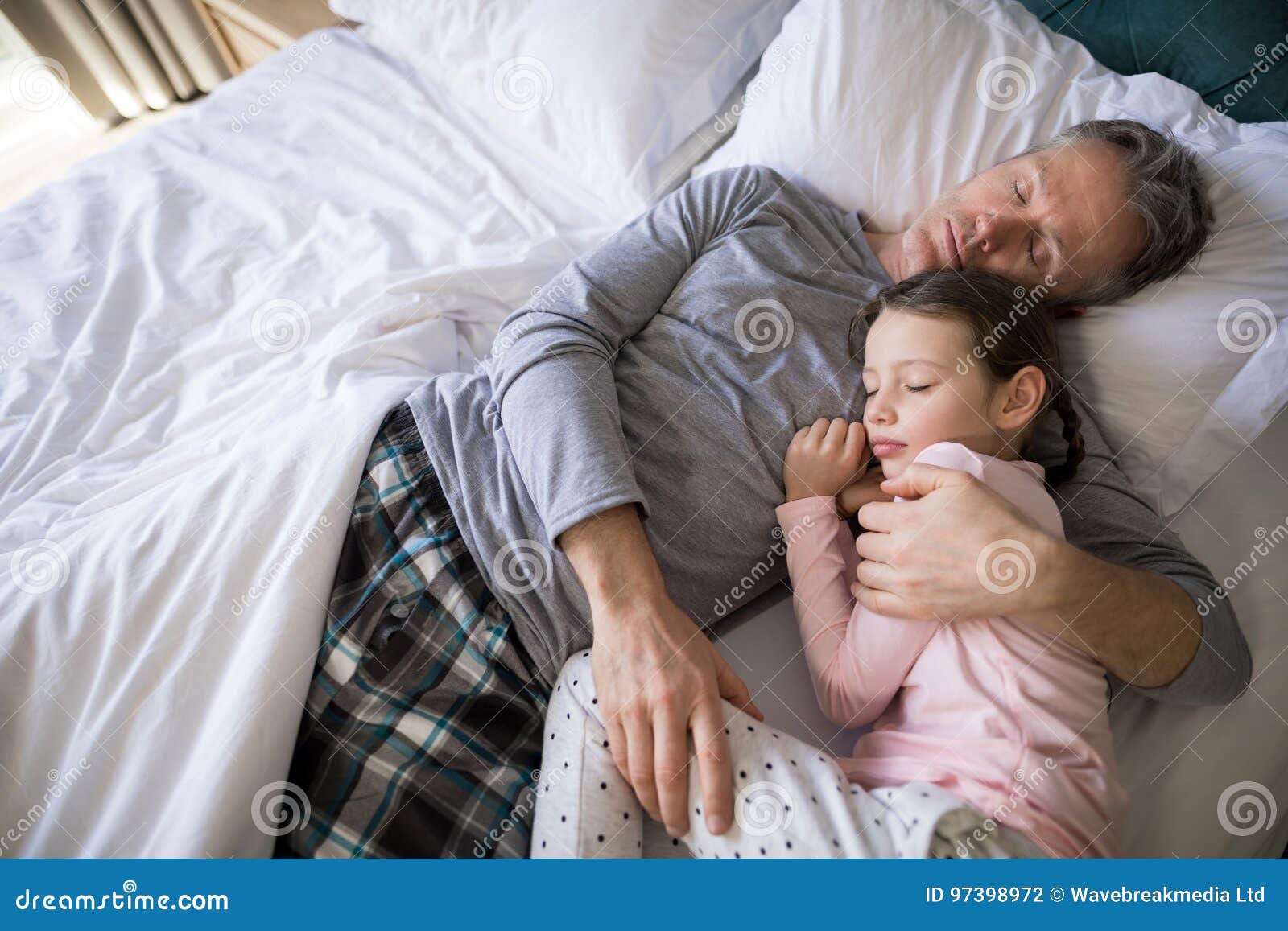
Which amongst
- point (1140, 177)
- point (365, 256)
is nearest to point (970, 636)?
point (1140, 177)

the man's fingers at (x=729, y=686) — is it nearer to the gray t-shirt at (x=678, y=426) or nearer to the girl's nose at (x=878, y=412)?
the gray t-shirt at (x=678, y=426)

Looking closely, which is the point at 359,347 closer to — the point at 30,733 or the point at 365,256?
the point at 365,256

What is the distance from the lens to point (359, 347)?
4.28ft

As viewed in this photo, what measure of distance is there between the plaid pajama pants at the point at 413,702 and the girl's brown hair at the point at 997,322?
711 millimetres

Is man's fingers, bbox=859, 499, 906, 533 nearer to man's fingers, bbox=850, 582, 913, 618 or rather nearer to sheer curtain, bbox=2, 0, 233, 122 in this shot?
man's fingers, bbox=850, 582, 913, 618

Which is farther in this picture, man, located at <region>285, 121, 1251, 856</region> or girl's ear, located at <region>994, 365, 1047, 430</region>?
girl's ear, located at <region>994, 365, 1047, 430</region>

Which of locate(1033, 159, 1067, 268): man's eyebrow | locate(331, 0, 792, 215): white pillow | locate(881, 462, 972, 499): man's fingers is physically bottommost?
locate(881, 462, 972, 499): man's fingers

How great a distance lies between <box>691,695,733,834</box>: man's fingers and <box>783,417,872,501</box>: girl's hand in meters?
0.35

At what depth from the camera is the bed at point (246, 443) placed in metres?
0.89

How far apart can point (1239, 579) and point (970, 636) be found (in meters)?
0.50

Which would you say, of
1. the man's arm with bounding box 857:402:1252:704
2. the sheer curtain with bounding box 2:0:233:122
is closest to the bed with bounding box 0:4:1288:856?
the man's arm with bounding box 857:402:1252:704

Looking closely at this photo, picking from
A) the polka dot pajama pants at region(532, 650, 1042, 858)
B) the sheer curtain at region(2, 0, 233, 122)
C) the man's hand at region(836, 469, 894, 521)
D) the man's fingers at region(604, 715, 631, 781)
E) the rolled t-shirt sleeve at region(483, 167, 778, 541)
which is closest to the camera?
the polka dot pajama pants at region(532, 650, 1042, 858)

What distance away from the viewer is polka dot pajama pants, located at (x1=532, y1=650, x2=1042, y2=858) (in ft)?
2.62

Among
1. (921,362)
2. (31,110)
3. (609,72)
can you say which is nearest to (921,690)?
(921,362)
